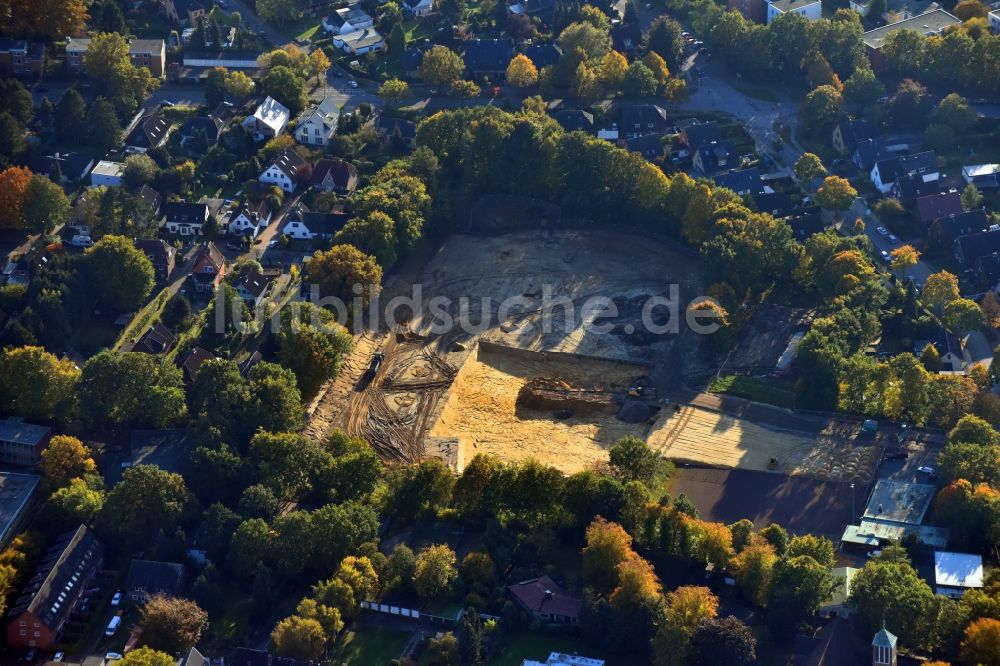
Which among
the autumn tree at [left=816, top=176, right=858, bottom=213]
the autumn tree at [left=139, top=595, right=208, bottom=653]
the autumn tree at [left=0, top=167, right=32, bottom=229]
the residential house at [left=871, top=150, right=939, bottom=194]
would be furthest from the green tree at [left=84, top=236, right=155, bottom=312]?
the residential house at [left=871, top=150, right=939, bottom=194]

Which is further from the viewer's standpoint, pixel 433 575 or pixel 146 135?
pixel 146 135

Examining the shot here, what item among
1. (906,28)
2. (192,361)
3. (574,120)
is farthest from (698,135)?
(192,361)

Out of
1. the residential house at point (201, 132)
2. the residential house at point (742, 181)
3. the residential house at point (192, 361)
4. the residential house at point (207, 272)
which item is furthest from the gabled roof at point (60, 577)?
the residential house at point (742, 181)

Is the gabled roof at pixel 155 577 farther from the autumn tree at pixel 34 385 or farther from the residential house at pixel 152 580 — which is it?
the autumn tree at pixel 34 385

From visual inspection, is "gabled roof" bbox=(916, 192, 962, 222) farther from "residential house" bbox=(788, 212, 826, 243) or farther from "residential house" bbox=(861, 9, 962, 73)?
"residential house" bbox=(861, 9, 962, 73)

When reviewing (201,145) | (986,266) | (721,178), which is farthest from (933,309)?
(201,145)

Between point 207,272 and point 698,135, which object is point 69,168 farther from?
point 698,135
